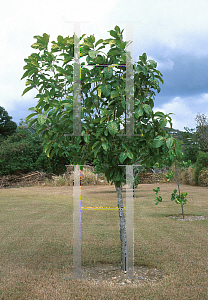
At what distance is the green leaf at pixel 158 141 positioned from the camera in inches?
113

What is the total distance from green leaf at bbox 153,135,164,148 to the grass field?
1637 mm

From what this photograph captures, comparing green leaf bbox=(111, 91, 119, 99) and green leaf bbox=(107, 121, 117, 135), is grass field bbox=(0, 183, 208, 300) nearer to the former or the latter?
green leaf bbox=(107, 121, 117, 135)

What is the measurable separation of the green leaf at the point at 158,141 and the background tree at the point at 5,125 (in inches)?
976

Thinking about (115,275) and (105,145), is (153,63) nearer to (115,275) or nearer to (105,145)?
(105,145)

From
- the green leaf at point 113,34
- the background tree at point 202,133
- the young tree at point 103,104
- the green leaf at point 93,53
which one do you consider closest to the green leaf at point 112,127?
the young tree at point 103,104

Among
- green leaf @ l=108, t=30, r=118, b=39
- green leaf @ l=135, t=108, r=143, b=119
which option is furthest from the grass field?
green leaf @ l=108, t=30, r=118, b=39

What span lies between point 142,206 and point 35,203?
3819 millimetres

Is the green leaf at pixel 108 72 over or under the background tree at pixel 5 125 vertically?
under

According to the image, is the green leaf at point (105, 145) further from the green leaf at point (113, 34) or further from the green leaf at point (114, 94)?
the green leaf at point (113, 34)

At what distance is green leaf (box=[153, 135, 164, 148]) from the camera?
2861mm

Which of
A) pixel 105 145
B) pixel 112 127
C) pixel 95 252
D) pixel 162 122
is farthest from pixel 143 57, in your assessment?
pixel 95 252

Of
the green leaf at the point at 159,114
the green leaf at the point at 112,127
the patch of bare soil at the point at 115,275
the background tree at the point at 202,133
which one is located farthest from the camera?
the background tree at the point at 202,133

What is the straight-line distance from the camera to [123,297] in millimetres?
2949

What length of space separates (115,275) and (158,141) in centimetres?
193
